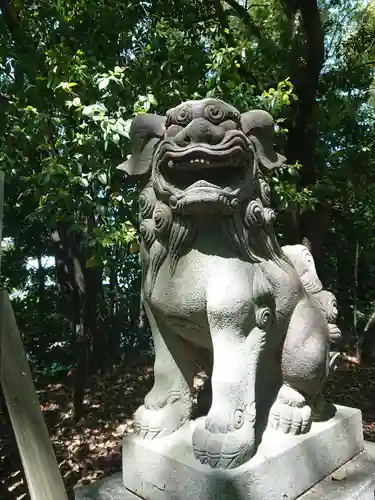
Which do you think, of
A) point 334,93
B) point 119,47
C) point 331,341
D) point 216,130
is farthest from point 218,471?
point 334,93

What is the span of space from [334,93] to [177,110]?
3955mm

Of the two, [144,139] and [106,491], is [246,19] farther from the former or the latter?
[106,491]

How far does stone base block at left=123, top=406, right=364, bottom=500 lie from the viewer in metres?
1.49

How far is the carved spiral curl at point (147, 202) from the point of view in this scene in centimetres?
179

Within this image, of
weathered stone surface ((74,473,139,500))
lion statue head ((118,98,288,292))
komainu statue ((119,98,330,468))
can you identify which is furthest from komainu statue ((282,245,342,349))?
weathered stone surface ((74,473,139,500))

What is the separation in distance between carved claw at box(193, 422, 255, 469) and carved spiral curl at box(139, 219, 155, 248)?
0.68 m

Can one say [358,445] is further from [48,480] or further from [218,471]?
[48,480]

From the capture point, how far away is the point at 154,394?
1835 millimetres

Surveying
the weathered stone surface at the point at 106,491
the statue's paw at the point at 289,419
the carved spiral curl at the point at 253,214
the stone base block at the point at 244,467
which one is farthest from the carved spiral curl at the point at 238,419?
the carved spiral curl at the point at 253,214

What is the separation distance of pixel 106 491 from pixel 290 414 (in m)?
0.75

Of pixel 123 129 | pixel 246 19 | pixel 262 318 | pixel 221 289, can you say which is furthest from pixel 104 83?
pixel 246 19

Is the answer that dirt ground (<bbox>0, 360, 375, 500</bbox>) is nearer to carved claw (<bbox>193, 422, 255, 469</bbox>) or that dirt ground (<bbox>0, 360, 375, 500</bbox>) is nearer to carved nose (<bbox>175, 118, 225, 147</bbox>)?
carved claw (<bbox>193, 422, 255, 469</bbox>)

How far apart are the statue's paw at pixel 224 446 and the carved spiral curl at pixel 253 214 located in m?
0.67

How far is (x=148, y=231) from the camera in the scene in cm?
180
